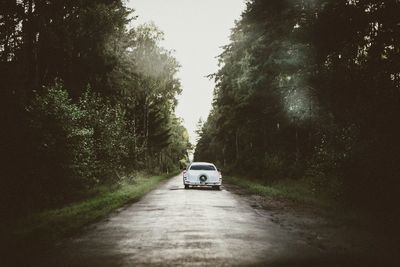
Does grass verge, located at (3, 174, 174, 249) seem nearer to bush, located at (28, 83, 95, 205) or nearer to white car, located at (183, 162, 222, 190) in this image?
bush, located at (28, 83, 95, 205)

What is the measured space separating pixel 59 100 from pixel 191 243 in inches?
497

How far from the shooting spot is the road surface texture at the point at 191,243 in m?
7.50

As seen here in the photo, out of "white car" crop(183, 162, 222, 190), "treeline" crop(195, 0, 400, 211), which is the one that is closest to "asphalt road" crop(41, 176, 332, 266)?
"treeline" crop(195, 0, 400, 211)

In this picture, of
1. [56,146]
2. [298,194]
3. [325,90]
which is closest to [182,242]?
[56,146]

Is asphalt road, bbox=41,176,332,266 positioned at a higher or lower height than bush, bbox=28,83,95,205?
lower

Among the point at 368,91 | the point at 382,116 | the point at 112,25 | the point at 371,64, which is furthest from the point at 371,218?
the point at 112,25

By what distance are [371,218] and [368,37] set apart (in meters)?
8.38

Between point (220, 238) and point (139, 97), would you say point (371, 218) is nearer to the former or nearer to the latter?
point (220, 238)

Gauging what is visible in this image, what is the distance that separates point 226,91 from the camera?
4175 centimetres

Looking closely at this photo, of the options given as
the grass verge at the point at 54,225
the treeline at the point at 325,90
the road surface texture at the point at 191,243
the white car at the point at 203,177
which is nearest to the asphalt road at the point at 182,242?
the road surface texture at the point at 191,243

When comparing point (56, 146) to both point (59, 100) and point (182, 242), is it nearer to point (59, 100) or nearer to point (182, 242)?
point (59, 100)

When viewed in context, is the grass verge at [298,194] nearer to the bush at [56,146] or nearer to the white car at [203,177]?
the white car at [203,177]

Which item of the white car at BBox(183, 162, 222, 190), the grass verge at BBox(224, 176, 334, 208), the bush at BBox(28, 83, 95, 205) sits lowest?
the grass verge at BBox(224, 176, 334, 208)

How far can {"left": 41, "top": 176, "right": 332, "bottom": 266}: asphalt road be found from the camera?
297 inches
